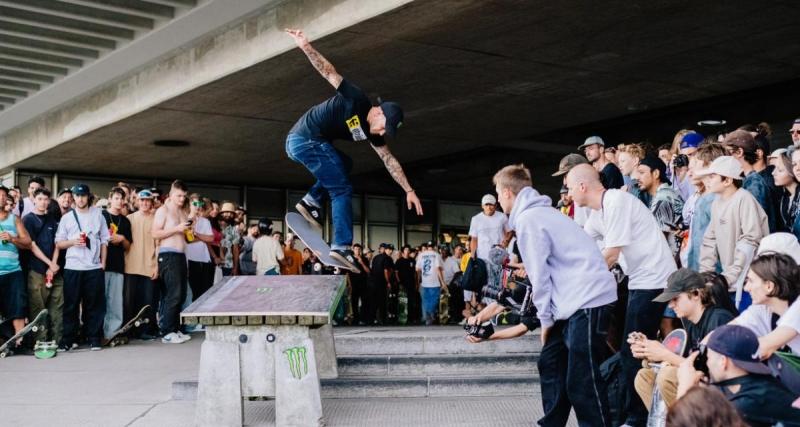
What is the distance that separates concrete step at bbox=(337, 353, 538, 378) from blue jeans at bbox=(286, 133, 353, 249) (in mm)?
988

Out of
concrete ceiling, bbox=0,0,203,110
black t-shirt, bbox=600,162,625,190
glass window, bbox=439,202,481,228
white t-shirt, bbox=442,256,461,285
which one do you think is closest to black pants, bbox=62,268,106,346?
concrete ceiling, bbox=0,0,203,110

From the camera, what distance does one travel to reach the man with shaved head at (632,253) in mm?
5156

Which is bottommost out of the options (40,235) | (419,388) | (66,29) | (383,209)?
(419,388)

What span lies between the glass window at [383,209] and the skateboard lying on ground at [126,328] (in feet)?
63.6

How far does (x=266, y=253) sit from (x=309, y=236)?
489cm

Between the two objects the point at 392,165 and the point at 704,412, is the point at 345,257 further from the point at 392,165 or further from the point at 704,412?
the point at 704,412

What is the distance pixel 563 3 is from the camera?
10914 millimetres

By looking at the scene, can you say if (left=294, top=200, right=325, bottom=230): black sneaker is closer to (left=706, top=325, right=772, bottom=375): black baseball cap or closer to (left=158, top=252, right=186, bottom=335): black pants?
(left=158, top=252, right=186, bottom=335): black pants

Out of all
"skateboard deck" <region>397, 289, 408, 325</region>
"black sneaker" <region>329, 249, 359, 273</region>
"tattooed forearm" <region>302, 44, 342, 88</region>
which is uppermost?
"tattooed forearm" <region>302, 44, 342, 88</region>

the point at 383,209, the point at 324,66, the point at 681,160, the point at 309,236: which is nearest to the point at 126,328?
the point at 309,236

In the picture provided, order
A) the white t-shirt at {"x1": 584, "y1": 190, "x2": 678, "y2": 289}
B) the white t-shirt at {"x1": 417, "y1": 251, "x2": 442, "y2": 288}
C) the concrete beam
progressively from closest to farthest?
the white t-shirt at {"x1": 584, "y1": 190, "x2": 678, "y2": 289}, the concrete beam, the white t-shirt at {"x1": 417, "y1": 251, "x2": 442, "y2": 288}

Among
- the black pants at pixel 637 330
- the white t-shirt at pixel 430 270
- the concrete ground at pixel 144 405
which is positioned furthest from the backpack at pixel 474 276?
the white t-shirt at pixel 430 270

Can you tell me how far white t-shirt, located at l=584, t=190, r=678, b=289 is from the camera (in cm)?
515

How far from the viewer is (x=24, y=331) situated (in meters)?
8.79
